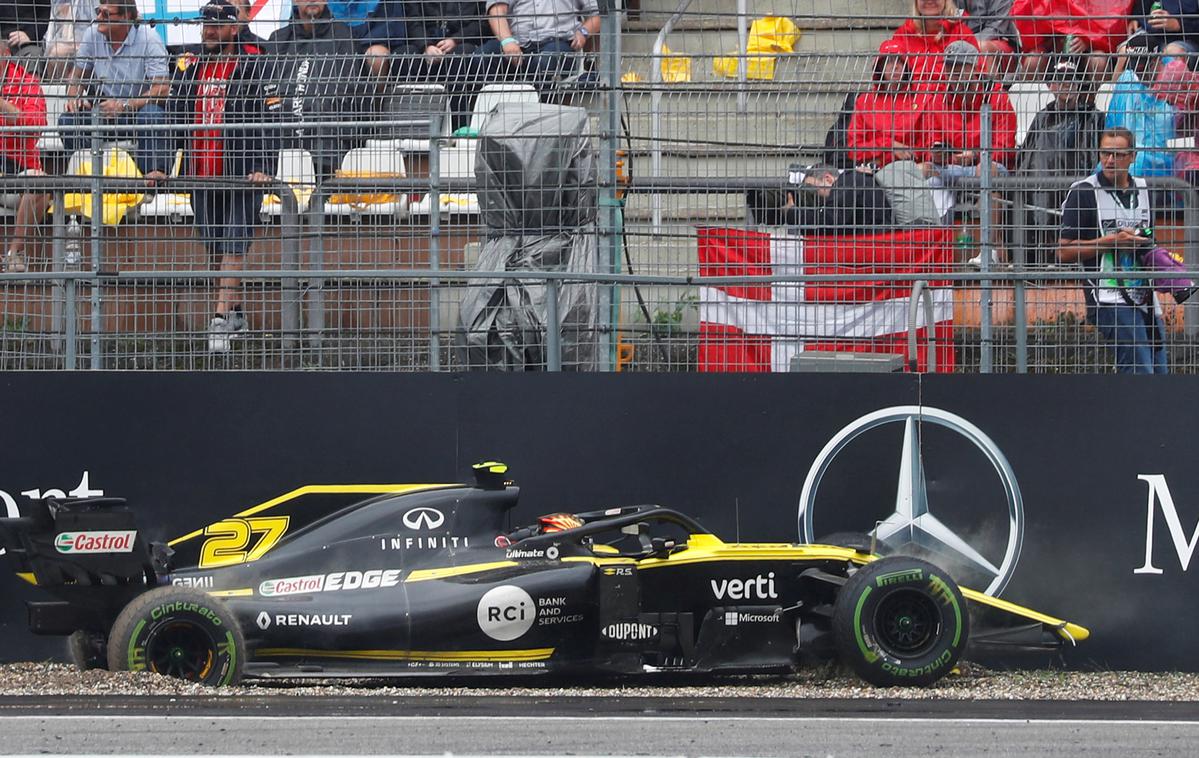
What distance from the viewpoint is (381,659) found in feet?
26.5

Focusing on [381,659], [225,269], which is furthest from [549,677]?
[225,269]

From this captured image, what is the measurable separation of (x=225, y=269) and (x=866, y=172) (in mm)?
3770

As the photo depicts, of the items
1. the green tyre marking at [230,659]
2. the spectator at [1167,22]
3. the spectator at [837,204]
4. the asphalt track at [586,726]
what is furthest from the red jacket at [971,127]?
the green tyre marking at [230,659]

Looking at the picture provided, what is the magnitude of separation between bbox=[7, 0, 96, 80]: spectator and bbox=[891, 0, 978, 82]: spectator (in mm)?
4895

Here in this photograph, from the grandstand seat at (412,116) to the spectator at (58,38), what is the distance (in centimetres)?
190

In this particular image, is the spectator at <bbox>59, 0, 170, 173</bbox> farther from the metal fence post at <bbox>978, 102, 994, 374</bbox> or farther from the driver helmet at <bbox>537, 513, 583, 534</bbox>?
the metal fence post at <bbox>978, 102, 994, 374</bbox>

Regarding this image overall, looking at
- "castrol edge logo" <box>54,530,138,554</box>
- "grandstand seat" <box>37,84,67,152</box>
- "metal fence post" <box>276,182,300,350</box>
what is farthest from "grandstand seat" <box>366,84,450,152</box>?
"castrol edge logo" <box>54,530,138,554</box>

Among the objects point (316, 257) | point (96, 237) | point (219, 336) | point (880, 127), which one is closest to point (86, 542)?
Result: point (219, 336)

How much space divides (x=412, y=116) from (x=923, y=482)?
366cm

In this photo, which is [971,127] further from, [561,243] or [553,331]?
[553,331]

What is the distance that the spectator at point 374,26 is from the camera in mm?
9508

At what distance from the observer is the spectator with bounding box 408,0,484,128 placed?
9367mm

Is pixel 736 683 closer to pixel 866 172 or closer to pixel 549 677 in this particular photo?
pixel 549 677

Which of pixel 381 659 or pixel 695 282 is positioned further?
pixel 695 282
